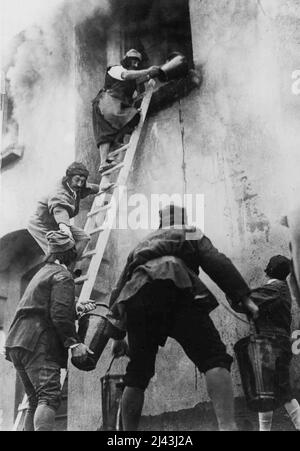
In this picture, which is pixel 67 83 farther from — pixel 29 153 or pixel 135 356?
pixel 135 356

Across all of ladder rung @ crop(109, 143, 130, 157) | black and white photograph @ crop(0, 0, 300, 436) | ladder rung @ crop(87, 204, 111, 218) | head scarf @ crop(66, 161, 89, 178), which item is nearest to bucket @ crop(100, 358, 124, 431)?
black and white photograph @ crop(0, 0, 300, 436)

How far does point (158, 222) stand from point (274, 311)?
51.1 inches

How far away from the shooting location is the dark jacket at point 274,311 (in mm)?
4762

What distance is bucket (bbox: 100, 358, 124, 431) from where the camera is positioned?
4957mm

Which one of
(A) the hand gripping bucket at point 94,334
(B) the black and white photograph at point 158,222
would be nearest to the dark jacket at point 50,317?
(B) the black and white photograph at point 158,222

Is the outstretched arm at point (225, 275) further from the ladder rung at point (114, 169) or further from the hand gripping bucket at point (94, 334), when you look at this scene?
the ladder rung at point (114, 169)

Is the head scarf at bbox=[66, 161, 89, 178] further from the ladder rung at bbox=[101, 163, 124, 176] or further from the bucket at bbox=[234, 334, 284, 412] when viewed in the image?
the bucket at bbox=[234, 334, 284, 412]

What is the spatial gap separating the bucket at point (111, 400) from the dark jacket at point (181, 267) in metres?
0.63

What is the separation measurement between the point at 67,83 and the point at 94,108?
562 mm

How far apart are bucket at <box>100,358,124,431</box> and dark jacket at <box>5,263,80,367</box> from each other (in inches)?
13.9

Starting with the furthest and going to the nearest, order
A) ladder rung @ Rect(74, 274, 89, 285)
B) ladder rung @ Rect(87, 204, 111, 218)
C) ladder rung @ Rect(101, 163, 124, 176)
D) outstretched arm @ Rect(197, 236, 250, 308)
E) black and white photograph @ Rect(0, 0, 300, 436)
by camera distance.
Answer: ladder rung @ Rect(101, 163, 124, 176), ladder rung @ Rect(87, 204, 111, 218), ladder rung @ Rect(74, 274, 89, 285), black and white photograph @ Rect(0, 0, 300, 436), outstretched arm @ Rect(197, 236, 250, 308)

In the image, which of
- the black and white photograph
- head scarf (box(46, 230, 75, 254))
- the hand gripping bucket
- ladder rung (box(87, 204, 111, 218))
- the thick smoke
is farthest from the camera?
the thick smoke

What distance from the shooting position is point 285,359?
471 centimetres

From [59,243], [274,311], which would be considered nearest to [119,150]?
[59,243]
